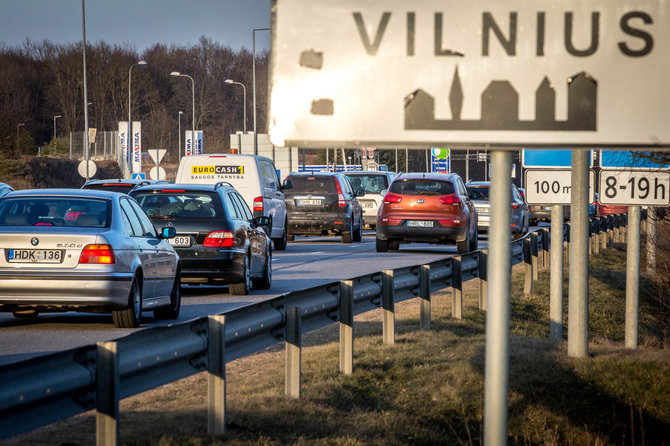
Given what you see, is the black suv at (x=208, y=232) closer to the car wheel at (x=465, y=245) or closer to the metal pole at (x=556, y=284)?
the metal pole at (x=556, y=284)

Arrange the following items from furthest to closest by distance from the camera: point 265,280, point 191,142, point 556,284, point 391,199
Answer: point 191,142, point 391,199, point 265,280, point 556,284

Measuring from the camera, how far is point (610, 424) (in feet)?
28.6

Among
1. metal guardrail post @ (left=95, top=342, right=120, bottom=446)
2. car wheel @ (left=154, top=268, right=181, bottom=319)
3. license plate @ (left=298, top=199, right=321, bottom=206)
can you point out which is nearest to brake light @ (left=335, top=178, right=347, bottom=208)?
license plate @ (left=298, top=199, right=321, bottom=206)

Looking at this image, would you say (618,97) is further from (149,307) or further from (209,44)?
(209,44)

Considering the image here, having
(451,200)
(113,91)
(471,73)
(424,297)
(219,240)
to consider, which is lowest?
(424,297)

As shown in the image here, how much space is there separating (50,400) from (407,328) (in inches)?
293

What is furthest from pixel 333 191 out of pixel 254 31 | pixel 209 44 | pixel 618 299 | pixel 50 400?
pixel 209 44

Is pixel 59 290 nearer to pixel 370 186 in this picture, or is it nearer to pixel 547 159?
pixel 547 159

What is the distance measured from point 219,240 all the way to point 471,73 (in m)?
12.3

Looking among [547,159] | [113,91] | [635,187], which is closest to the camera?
[635,187]

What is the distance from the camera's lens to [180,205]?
53.6 feet

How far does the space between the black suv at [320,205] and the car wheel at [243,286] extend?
13.9 metres

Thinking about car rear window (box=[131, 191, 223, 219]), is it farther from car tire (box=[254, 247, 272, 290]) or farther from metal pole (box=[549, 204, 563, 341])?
metal pole (box=[549, 204, 563, 341])

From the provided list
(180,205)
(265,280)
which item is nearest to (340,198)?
(265,280)
